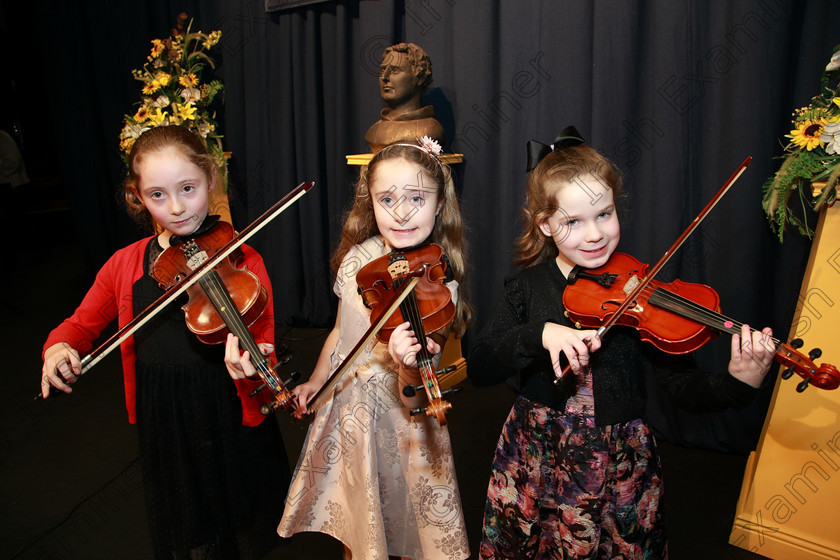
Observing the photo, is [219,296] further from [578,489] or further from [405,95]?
[405,95]

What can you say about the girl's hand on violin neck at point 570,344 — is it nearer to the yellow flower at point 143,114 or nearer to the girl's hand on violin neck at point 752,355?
the girl's hand on violin neck at point 752,355

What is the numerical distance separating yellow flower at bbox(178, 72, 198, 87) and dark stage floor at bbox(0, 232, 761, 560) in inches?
58.6

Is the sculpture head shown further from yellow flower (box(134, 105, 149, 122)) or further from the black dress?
the black dress

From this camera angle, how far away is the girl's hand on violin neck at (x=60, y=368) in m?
1.23

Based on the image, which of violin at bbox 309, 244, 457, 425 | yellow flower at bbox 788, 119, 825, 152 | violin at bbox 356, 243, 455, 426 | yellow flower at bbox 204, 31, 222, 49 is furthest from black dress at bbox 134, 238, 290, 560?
yellow flower at bbox 204, 31, 222, 49

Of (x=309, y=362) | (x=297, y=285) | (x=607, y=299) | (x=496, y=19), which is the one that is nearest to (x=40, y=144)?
(x=297, y=285)

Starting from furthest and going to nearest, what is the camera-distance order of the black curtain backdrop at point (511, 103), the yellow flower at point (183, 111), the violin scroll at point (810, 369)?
the yellow flower at point (183, 111) → the black curtain backdrop at point (511, 103) → the violin scroll at point (810, 369)

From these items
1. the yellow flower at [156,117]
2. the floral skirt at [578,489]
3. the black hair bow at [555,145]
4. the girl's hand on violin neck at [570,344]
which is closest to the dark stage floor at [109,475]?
the floral skirt at [578,489]

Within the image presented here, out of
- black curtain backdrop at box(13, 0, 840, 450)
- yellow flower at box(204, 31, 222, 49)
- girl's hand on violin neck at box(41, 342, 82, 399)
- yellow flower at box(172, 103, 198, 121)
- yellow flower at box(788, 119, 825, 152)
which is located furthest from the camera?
yellow flower at box(204, 31, 222, 49)

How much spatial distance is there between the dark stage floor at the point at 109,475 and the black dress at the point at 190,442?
6 cm

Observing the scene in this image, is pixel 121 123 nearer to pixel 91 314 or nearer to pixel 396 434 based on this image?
pixel 91 314

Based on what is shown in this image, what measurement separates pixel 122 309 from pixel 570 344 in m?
0.98

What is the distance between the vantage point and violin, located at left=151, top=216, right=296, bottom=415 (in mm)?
1183

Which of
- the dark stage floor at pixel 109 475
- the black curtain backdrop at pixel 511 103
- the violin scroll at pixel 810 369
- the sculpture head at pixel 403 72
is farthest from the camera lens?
the sculpture head at pixel 403 72
